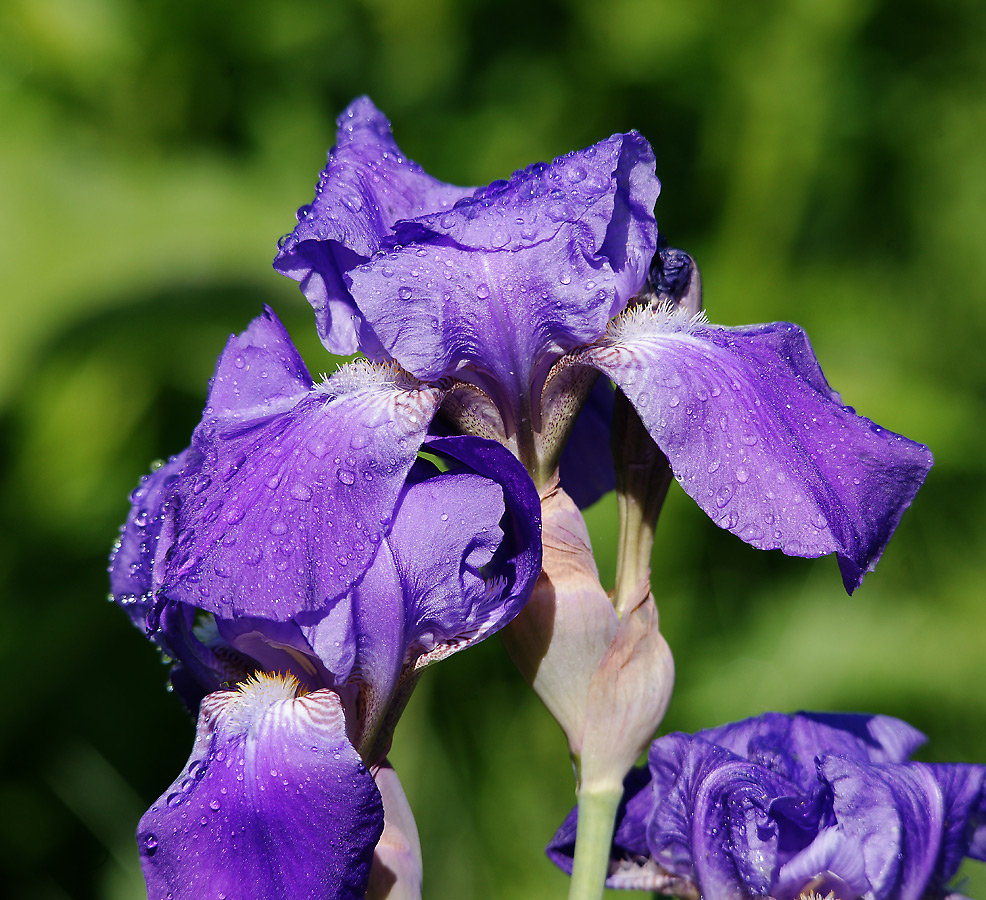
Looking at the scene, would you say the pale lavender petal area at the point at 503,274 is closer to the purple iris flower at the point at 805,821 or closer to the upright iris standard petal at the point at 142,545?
the upright iris standard petal at the point at 142,545

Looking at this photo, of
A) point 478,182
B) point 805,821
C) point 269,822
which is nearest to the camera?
point 269,822

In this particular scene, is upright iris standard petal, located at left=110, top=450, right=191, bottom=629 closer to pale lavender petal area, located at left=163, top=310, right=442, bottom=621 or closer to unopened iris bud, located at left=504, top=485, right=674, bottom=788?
pale lavender petal area, located at left=163, top=310, right=442, bottom=621

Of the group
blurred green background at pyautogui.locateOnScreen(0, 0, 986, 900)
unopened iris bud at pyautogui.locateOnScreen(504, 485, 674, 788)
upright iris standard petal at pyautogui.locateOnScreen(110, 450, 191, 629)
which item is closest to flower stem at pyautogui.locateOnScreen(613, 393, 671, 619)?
unopened iris bud at pyautogui.locateOnScreen(504, 485, 674, 788)

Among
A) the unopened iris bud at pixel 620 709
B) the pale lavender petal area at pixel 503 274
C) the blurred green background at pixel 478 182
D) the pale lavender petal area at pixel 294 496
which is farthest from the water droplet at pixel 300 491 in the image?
the blurred green background at pixel 478 182

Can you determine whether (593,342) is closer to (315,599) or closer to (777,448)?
(777,448)

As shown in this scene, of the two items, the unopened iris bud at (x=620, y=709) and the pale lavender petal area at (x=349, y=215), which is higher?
the pale lavender petal area at (x=349, y=215)

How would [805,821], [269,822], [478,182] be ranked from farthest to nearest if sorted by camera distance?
[478,182] → [805,821] → [269,822]

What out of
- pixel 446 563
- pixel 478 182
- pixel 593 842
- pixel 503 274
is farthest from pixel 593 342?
pixel 478 182
